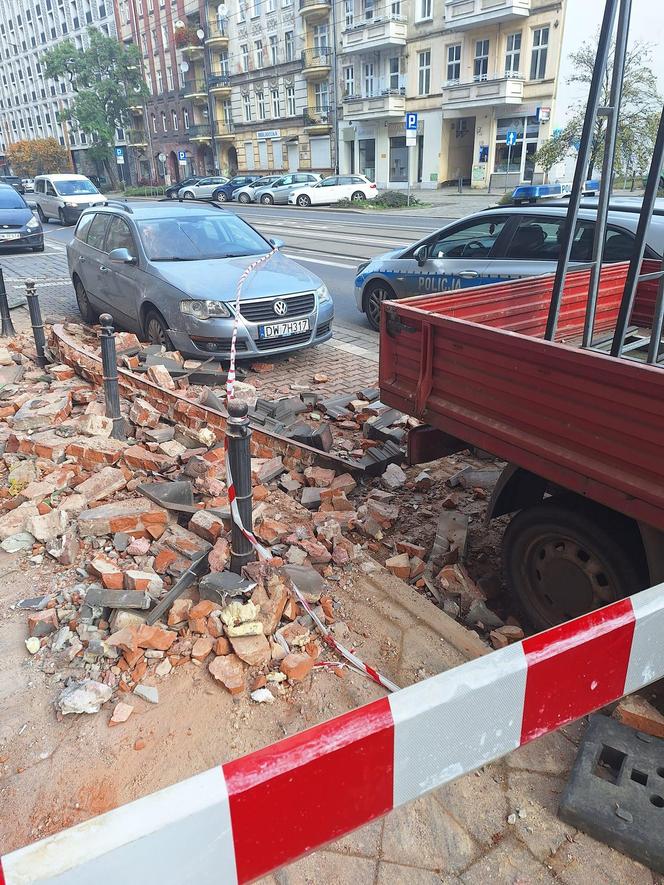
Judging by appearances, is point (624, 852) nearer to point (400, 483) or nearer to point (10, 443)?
point (400, 483)

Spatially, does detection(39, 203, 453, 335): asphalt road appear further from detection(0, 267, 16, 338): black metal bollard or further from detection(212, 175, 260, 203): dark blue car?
detection(212, 175, 260, 203): dark blue car

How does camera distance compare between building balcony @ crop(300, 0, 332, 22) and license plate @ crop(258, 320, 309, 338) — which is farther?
building balcony @ crop(300, 0, 332, 22)

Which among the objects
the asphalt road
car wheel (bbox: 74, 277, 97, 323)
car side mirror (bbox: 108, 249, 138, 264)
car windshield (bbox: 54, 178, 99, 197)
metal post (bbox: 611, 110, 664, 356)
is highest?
metal post (bbox: 611, 110, 664, 356)

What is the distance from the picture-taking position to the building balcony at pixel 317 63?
46719mm

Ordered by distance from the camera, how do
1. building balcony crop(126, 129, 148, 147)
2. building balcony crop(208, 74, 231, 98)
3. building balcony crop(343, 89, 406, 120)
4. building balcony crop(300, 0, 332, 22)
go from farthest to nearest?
building balcony crop(126, 129, 148, 147), building balcony crop(208, 74, 231, 98), building balcony crop(300, 0, 332, 22), building balcony crop(343, 89, 406, 120)

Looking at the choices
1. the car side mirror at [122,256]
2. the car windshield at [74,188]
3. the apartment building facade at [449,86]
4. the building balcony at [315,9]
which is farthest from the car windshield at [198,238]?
the building balcony at [315,9]

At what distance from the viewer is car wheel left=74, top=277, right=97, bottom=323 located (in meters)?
10.1

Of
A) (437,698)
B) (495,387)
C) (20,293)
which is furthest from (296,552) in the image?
(20,293)

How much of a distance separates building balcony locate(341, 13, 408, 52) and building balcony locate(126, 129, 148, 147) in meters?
32.0

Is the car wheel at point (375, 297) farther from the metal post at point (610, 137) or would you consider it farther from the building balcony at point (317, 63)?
the building balcony at point (317, 63)

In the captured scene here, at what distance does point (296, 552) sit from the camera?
380 centimetres

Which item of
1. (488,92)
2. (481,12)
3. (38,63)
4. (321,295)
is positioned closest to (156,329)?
(321,295)

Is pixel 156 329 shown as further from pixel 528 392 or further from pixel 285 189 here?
pixel 285 189

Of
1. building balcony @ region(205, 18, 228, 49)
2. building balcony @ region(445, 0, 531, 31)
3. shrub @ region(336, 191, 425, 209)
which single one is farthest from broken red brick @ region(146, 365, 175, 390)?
building balcony @ region(205, 18, 228, 49)
